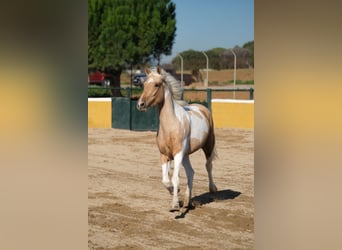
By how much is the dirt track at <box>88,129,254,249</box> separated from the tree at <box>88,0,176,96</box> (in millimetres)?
14132

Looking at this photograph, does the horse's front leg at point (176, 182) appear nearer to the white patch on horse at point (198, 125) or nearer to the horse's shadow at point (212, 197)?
the horse's shadow at point (212, 197)

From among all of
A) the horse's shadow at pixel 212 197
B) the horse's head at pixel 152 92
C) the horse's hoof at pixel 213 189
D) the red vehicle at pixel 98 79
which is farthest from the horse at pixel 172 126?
the red vehicle at pixel 98 79

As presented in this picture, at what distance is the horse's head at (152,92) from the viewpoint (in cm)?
540

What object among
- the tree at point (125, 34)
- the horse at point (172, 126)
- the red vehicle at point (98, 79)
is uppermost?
the tree at point (125, 34)

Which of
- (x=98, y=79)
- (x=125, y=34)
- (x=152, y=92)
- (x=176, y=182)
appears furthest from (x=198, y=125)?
(x=98, y=79)

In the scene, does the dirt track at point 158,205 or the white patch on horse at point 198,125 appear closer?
the dirt track at point 158,205

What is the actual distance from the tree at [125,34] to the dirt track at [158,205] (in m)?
14.1

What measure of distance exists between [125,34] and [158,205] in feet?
62.1

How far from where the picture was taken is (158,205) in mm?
5566

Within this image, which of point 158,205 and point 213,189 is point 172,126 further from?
point 213,189

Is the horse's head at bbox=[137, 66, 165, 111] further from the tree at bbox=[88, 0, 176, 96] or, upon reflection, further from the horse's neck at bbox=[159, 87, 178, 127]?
the tree at bbox=[88, 0, 176, 96]
